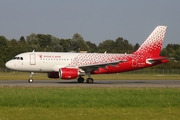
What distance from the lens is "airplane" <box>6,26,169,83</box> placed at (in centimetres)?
4238

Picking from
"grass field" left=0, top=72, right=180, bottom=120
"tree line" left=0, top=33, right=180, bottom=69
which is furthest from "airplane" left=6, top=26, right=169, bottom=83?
"tree line" left=0, top=33, right=180, bottom=69

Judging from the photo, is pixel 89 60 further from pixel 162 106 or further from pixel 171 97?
pixel 162 106

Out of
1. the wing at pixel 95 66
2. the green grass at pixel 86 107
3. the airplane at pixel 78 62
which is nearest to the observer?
the green grass at pixel 86 107

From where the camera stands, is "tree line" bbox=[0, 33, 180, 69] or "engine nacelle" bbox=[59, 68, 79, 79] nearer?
"engine nacelle" bbox=[59, 68, 79, 79]

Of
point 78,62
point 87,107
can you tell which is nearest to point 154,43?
point 78,62

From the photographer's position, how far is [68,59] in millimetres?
43625

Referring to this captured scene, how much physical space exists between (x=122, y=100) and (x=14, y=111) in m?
6.30

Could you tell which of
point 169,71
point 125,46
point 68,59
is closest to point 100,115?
point 68,59

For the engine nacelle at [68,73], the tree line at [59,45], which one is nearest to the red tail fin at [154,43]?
the engine nacelle at [68,73]

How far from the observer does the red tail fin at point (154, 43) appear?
4784cm

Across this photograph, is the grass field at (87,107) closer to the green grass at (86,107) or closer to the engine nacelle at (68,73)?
the green grass at (86,107)

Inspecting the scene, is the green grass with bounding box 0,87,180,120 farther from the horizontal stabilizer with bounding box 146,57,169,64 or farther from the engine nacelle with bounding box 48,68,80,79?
the horizontal stabilizer with bounding box 146,57,169,64

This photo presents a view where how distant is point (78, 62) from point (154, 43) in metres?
10.1

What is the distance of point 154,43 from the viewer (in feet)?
159
